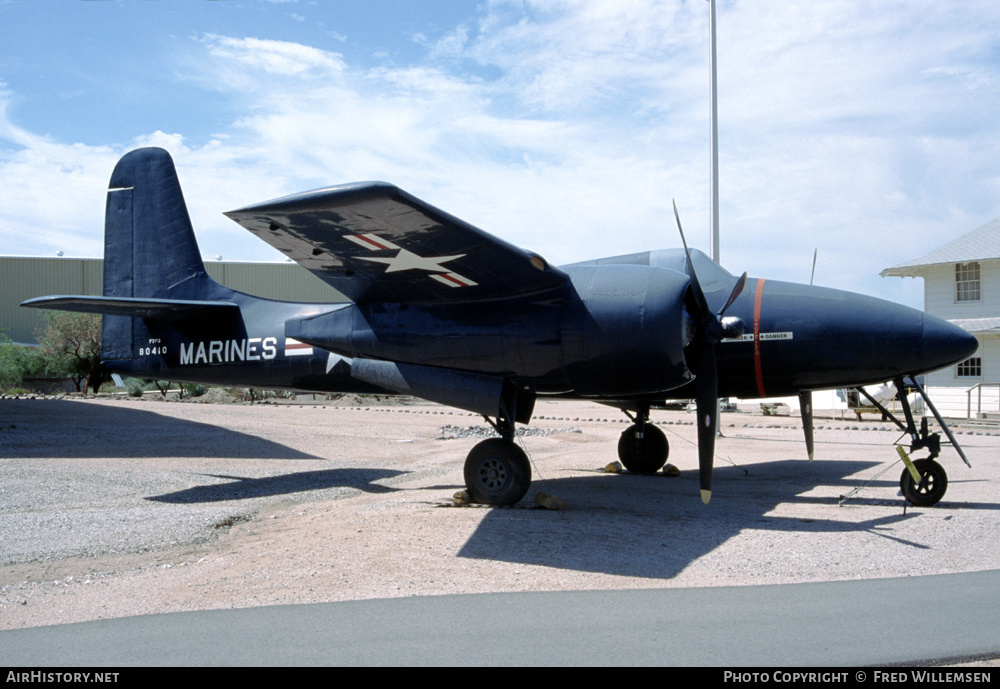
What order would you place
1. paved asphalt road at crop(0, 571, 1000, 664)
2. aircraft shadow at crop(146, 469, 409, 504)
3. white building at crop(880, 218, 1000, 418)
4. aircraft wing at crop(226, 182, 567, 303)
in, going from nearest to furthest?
1. paved asphalt road at crop(0, 571, 1000, 664)
2. aircraft wing at crop(226, 182, 567, 303)
3. aircraft shadow at crop(146, 469, 409, 504)
4. white building at crop(880, 218, 1000, 418)

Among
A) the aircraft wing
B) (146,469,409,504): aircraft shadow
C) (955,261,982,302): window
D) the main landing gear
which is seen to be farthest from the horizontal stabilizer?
(955,261,982,302): window

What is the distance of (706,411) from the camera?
845cm

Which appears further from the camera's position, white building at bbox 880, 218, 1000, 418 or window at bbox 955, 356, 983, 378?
window at bbox 955, 356, 983, 378

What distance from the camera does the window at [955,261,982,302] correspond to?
29.7 m

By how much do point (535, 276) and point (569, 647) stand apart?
455cm

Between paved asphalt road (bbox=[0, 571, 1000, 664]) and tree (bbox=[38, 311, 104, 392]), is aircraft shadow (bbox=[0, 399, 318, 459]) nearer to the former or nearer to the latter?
paved asphalt road (bbox=[0, 571, 1000, 664])

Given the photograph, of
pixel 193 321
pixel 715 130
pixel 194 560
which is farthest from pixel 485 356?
pixel 715 130

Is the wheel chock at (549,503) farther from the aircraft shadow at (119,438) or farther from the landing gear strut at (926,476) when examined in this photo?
the aircraft shadow at (119,438)

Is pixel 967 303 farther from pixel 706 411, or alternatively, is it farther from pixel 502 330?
pixel 502 330

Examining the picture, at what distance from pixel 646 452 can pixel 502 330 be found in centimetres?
532

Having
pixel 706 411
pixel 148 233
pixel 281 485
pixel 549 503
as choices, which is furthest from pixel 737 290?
pixel 148 233

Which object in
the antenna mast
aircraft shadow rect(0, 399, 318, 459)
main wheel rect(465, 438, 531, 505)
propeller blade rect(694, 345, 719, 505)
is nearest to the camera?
propeller blade rect(694, 345, 719, 505)

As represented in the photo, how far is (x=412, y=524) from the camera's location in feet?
25.4

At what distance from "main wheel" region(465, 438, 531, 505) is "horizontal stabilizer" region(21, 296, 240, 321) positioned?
4.96 meters
